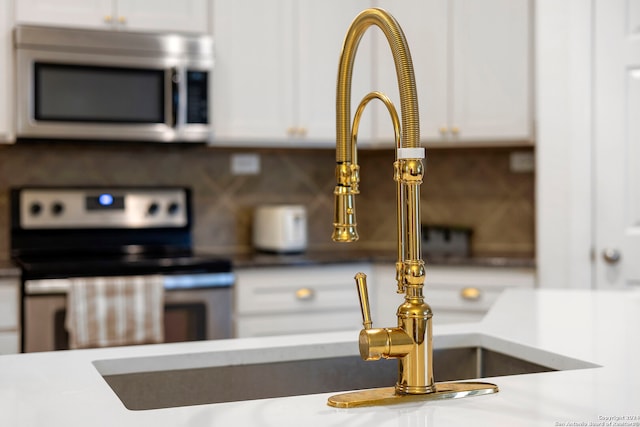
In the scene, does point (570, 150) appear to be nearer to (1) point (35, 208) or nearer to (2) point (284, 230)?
(2) point (284, 230)

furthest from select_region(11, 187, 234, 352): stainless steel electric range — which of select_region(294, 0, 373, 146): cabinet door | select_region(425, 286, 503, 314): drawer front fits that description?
select_region(425, 286, 503, 314): drawer front

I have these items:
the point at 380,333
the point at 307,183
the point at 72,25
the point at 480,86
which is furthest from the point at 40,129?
the point at 380,333

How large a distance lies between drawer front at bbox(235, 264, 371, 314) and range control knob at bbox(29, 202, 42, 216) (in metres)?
0.92

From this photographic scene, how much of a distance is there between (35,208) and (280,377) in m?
2.30

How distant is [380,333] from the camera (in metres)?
1.04

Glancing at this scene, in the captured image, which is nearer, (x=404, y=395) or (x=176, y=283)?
(x=404, y=395)

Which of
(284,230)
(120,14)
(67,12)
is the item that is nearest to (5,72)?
(67,12)

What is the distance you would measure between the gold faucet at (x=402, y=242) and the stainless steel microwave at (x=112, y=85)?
234 centimetres

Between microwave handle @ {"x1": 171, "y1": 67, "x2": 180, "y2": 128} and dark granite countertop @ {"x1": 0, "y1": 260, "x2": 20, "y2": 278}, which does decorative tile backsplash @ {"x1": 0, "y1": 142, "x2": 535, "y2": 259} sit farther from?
dark granite countertop @ {"x1": 0, "y1": 260, "x2": 20, "y2": 278}

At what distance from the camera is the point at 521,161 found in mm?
3793

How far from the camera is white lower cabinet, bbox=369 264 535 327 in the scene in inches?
130

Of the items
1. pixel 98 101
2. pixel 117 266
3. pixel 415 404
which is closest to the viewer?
pixel 415 404

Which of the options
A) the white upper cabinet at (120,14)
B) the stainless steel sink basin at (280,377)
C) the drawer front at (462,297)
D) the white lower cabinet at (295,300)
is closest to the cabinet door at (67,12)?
the white upper cabinet at (120,14)

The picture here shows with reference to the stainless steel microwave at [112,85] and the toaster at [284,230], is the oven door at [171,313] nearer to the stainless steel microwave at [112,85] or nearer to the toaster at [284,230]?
the toaster at [284,230]
